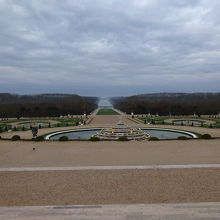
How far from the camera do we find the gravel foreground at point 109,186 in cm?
577

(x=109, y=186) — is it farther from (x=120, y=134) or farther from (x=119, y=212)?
(x=120, y=134)

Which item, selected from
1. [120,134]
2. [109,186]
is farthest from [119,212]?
[120,134]

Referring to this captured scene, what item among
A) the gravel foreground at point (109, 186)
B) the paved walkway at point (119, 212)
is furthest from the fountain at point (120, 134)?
the paved walkway at point (119, 212)

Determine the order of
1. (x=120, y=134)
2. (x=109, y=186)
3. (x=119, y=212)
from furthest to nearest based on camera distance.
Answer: (x=120, y=134)
(x=109, y=186)
(x=119, y=212)

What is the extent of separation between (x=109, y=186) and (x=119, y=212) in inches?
61.4

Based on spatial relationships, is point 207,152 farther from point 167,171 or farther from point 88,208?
point 88,208

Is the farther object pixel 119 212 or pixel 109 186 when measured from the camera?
pixel 109 186

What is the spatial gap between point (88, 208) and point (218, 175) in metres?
4.83

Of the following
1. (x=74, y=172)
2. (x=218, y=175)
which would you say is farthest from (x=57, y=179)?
(x=218, y=175)

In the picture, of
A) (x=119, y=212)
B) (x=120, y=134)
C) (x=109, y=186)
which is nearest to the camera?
(x=119, y=212)

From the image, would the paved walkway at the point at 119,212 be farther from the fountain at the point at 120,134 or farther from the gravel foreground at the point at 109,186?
the fountain at the point at 120,134

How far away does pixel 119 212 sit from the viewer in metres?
5.10

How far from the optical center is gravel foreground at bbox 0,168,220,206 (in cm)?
577

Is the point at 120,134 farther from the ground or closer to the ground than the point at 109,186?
farther from the ground
